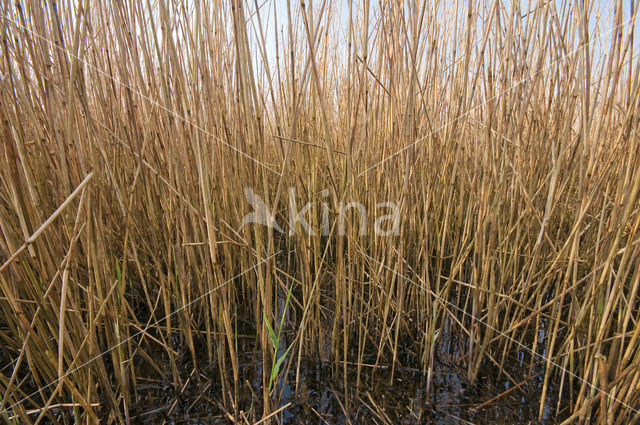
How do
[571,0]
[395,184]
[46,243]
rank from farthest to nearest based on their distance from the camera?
1. [395,184]
2. [571,0]
3. [46,243]

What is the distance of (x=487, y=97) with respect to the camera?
2.69 feet

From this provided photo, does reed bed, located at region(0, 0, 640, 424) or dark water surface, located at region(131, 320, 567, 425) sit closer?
reed bed, located at region(0, 0, 640, 424)

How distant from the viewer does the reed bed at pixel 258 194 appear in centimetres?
63

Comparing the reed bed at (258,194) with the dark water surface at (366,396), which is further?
the dark water surface at (366,396)

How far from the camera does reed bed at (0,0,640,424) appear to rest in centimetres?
63

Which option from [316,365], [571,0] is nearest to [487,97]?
[571,0]

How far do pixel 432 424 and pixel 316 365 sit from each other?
0.31 metres

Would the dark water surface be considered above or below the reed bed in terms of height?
below

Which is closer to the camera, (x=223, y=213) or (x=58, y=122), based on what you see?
(x=58, y=122)

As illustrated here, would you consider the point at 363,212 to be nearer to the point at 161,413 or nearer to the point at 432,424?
the point at 432,424

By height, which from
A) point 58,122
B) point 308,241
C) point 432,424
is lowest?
point 432,424

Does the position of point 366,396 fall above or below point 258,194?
below

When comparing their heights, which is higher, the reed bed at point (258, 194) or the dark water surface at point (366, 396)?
the reed bed at point (258, 194)

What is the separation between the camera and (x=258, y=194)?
34.2 inches
